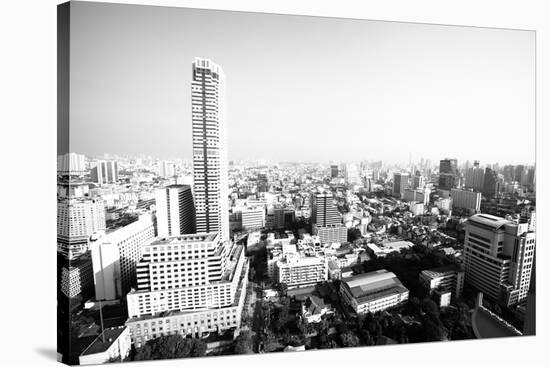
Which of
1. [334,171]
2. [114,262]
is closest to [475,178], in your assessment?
[334,171]

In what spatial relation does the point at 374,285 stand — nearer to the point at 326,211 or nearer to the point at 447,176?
the point at 326,211

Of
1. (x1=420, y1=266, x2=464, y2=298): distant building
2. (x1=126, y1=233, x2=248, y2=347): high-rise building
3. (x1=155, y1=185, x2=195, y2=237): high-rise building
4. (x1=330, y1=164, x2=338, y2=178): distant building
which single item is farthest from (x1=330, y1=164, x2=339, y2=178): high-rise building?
(x1=126, y1=233, x2=248, y2=347): high-rise building

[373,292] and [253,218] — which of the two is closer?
[373,292]

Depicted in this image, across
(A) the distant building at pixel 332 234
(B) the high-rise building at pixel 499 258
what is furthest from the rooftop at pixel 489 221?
(A) the distant building at pixel 332 234

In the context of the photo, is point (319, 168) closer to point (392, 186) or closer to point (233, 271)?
point (392, 186)

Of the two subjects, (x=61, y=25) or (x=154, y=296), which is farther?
(x=154, y=296)

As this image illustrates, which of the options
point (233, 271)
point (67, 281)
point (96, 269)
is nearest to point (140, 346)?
point (67, 281)
